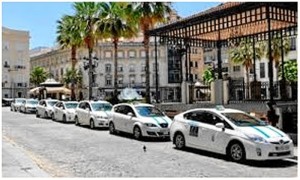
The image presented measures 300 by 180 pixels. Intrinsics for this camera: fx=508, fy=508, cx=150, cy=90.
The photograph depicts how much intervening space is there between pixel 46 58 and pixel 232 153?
118395 millimetres

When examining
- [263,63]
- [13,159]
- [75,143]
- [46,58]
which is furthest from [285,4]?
[46,58]

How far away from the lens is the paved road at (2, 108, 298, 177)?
461 inches

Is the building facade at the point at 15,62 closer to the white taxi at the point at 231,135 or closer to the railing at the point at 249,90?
the railing at the point at 249,90

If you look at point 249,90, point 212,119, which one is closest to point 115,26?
point 249,90

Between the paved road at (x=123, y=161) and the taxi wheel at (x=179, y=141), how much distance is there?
22cm

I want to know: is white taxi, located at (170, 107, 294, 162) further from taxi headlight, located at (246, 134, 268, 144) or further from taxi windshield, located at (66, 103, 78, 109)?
taxi windshield, located at (66, 103, 78, 109)

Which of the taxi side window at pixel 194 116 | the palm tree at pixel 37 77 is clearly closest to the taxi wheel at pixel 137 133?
the taxi side window at pixel 194 116

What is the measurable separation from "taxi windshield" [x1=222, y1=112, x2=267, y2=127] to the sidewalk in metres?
5.56

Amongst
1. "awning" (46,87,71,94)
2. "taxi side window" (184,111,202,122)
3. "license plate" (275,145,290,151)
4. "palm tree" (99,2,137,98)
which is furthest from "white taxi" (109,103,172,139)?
"awning" (46,87,71,94)

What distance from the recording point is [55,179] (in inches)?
420

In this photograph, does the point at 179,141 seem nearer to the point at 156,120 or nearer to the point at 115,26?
the point at 156,120

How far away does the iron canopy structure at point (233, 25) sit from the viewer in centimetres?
2041

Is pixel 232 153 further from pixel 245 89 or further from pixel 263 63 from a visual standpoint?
pixel 263 63

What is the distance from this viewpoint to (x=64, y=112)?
30.8 metres
